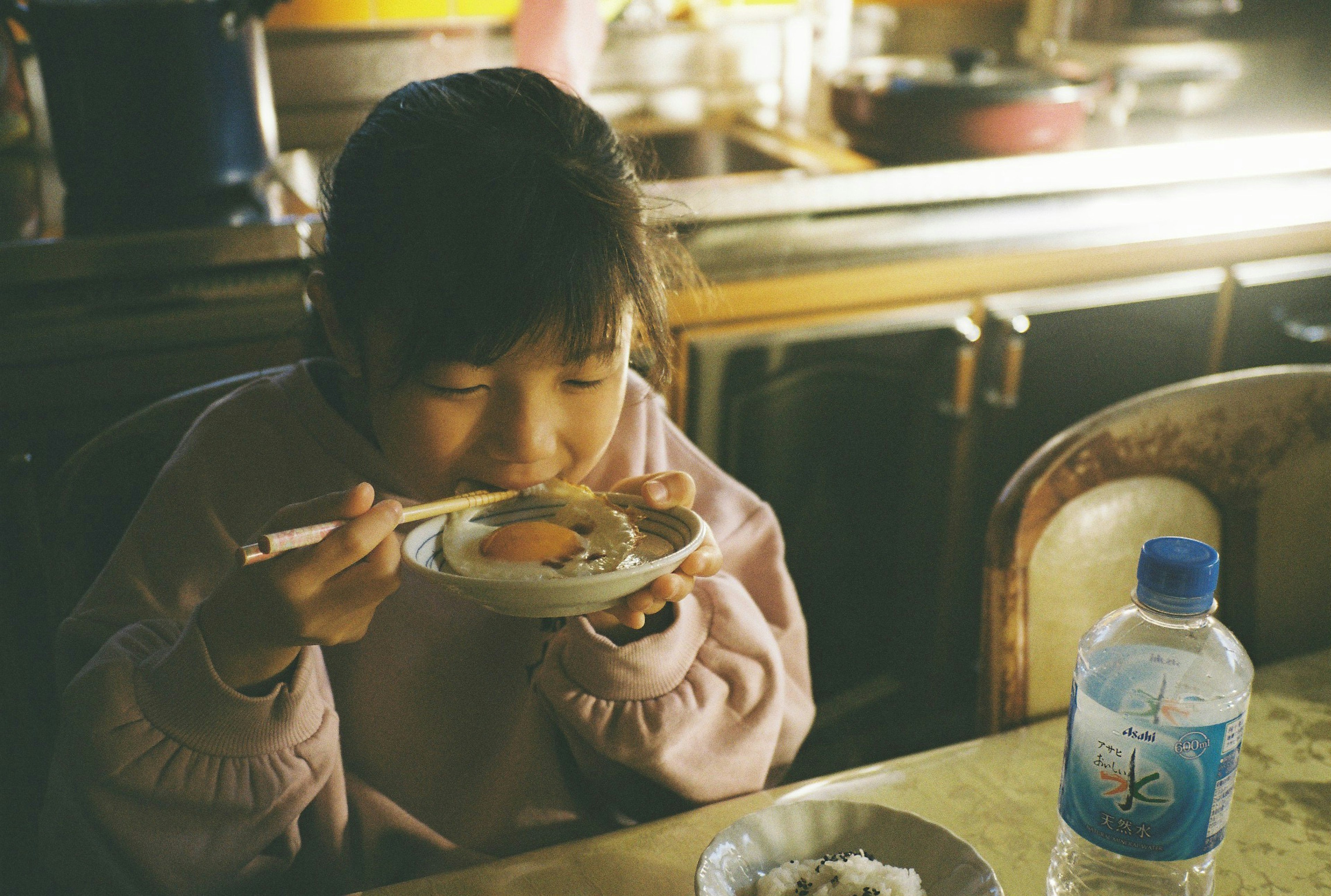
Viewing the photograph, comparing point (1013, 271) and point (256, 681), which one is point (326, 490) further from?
point (1013, 271)

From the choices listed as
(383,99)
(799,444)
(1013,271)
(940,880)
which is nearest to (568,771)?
(940,880)

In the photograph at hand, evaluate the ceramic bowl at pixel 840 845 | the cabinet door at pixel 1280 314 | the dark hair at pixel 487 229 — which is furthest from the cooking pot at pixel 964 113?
the ceramic bowl at pixel 840 845

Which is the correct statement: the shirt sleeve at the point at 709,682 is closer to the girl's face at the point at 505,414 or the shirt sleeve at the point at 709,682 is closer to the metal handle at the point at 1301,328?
the girl's face at the point at 505,414

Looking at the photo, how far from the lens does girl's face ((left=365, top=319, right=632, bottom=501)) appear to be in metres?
0.87

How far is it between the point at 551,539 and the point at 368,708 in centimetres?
40

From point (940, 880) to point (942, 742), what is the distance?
1.75 meters

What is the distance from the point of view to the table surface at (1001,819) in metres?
0.74

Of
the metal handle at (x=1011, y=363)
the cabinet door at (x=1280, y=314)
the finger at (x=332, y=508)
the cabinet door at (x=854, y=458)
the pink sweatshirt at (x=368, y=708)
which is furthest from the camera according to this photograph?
the cabinet door at (x=1280, y=314)

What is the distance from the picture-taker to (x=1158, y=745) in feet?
2.24

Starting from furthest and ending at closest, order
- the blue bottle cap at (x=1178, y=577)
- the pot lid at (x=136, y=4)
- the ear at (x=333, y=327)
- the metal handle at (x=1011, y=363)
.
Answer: the metal handle at (x=1011, y=363) < the pot lid at (x=136, y=4) < the ear at (x=333, y=327) < the blue bottle cap at (x=1178, y=577)

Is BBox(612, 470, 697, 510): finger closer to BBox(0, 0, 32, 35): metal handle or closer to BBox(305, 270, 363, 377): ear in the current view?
BBox(305, 270, 363, 377): ear

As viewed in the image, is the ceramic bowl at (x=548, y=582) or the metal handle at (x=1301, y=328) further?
the metal handle at (x=1301, y=328)

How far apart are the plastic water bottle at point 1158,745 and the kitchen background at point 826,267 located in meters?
0.99

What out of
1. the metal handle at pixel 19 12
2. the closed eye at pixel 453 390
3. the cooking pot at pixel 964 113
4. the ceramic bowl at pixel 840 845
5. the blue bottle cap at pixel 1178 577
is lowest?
the ceramic bowl at pixel 840 845
